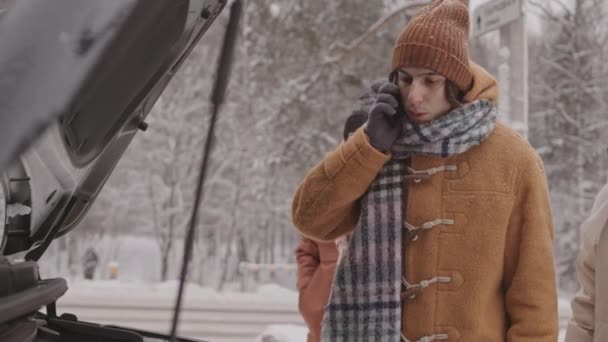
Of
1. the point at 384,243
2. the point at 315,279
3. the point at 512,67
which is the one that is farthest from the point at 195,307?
the point at 384,243

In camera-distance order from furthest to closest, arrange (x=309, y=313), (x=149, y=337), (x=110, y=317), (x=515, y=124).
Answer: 1. (x=110, y=317)
2. (x=515, y=124)
3. (x=309, y=313)
4. (x=149, y=337)

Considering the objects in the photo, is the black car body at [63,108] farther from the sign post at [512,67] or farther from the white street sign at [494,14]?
the sign post at [512,67]

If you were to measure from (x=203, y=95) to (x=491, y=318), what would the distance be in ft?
45.7

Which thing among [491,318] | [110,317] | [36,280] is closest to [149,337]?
[36,280]

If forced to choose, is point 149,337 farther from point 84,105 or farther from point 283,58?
point 283,58

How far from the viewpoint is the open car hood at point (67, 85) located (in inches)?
41.1

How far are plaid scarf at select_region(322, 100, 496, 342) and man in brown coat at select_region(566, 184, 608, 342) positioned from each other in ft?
1.69

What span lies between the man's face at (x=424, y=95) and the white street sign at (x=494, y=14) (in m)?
3.41

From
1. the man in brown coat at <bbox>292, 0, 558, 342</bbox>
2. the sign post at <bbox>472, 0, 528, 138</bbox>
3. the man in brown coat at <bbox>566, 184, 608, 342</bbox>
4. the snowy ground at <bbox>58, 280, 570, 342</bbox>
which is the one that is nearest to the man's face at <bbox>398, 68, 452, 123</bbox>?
the man in brown coat at <bbox>292, 0, 558, 342</bbox>

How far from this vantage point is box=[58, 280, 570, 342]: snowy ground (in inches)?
429

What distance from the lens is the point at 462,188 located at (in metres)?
2.00

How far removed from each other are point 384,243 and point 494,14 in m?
3.82

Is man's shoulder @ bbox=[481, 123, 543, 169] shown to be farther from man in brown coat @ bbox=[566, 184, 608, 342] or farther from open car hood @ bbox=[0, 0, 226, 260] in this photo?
open car hood @ bbox=[0, 0, 226, 260]

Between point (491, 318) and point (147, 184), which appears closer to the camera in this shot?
point (491, 318)
